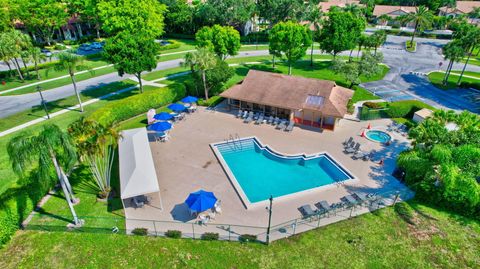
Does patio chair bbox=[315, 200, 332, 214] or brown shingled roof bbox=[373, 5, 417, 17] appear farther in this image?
brown shingled roof bbox=[373, 5, 417, 17]

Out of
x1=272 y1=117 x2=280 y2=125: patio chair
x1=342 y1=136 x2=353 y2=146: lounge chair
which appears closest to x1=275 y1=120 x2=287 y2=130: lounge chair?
x1=272 y1=117 x2=280 y2=125: patio chair

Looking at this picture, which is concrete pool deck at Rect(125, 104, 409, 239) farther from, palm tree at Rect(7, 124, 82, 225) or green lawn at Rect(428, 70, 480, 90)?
green lawn at Rect(428, 70, 480, 90)

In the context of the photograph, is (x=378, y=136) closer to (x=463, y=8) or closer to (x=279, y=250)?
(x=279, y=250)

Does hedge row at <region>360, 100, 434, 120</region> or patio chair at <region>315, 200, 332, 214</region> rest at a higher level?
hedge row at <region>360, 100, 434, 120</region>

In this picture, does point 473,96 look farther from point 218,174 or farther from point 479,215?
point 218,174

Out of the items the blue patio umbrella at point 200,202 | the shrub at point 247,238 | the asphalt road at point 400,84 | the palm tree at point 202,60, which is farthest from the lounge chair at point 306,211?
the asphalt road at point 400,84

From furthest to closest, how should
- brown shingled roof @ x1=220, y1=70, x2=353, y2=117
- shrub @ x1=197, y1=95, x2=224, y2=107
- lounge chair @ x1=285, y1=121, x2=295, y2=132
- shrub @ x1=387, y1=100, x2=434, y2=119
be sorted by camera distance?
shrub @ x1=197, y1=95, x2=224, y2=107
shrub @ x1=387, y1=100, x2=434, y2=119
lounge chair @ x1=285, y1=121, x2=295, y2=132
brown shingled roof @ x1=220, y1=70, x2=353, y2=117

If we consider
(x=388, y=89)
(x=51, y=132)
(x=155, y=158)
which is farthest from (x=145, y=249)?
(x=388, y=89)

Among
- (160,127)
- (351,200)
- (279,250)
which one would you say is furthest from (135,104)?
(351,200)
